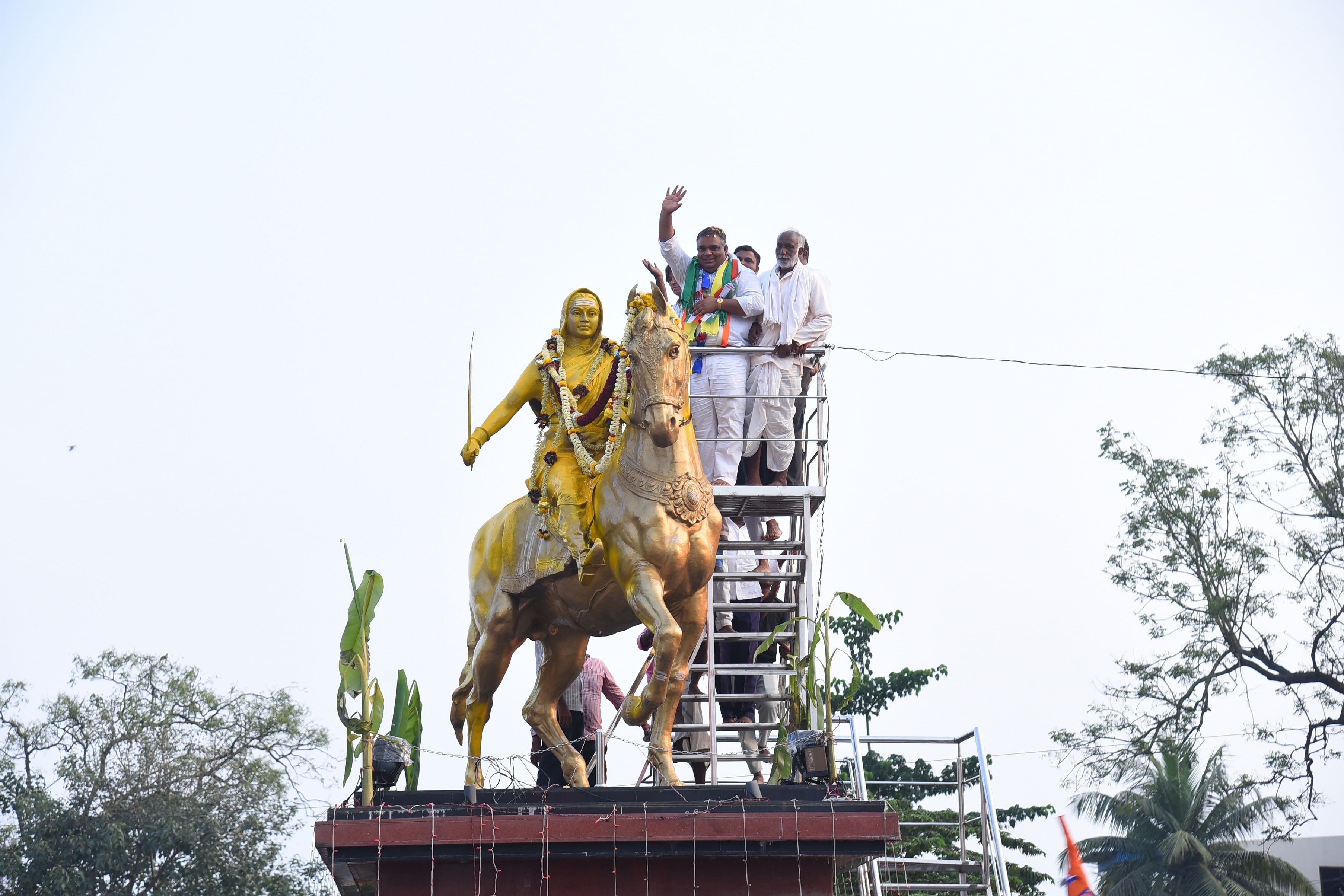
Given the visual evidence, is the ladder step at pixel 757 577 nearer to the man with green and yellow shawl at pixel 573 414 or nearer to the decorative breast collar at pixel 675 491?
the man with green and yellow shawl at pixel 573 414

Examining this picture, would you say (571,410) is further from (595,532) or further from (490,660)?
(490,660)

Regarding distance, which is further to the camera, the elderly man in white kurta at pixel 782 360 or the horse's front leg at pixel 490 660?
the elderly man in white kurta at pixel 782 360

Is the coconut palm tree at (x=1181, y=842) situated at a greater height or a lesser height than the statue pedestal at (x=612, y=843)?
greater

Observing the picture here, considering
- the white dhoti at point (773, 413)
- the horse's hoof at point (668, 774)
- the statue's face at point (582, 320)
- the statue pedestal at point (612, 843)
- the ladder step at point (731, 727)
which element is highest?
the white dhoti at point (773, 413)

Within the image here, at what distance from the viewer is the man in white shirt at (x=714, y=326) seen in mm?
12914

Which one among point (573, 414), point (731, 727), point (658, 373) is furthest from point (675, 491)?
point (731, 727)

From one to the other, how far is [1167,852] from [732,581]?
2219cm

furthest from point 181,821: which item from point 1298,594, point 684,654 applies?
point 684,654

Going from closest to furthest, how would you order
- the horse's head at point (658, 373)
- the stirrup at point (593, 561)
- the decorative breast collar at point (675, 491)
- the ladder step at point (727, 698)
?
the horse's head at point (658, 373) < the decorative breast collar at point (675, 491) < the stirrup at point (593, 561) < the ladder step at point (727, 698)

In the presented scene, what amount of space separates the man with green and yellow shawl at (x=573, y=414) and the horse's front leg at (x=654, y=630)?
422 millimetres

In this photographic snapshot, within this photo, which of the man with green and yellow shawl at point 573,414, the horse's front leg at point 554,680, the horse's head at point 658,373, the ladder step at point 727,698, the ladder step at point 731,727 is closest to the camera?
the horse's head at point 658,373

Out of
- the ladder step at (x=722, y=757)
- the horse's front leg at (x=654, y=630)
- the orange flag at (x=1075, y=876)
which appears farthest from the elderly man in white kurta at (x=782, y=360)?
the orange flag at (x=1075, y=876)

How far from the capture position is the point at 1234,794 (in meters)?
31.8

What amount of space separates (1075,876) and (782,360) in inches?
291
